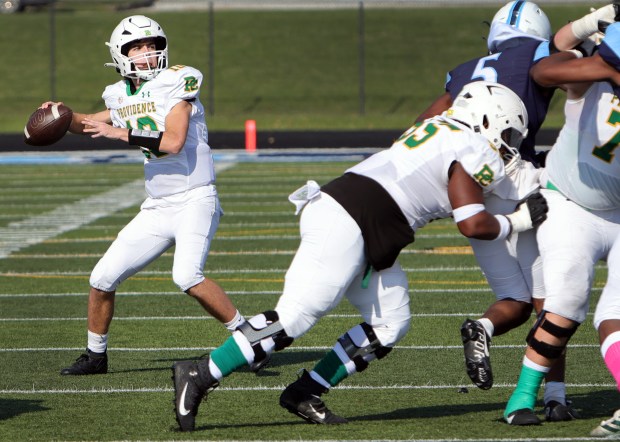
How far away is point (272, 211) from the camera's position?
46.8 feet

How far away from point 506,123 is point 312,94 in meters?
22.8

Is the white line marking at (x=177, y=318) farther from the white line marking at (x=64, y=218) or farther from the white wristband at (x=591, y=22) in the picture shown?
the white wristband at (x=591, y=22)

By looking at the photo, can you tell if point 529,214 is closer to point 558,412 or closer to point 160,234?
point 558,412

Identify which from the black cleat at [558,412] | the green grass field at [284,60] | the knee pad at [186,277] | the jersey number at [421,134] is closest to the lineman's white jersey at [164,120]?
the knee pad at [186,277]

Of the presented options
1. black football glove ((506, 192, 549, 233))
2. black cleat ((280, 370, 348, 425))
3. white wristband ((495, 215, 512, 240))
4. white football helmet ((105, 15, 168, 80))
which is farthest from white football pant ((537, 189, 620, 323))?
white football helmet ((105, 15, 168, 80))

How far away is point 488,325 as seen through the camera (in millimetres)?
5445

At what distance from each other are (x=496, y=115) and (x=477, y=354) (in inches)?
39.1

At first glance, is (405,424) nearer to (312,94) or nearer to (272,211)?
(272,211)

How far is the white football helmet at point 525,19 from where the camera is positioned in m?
6.17

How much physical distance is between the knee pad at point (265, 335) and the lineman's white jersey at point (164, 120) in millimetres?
1670

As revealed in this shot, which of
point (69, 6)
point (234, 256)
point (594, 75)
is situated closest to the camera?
point (594, 75)

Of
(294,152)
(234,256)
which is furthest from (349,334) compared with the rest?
(294,152)

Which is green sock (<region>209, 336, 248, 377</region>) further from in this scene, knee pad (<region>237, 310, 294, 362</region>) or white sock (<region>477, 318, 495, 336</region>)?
white sock (<region>477, 318, 495, 336</region>)

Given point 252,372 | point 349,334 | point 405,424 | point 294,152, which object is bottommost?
point 294,152
